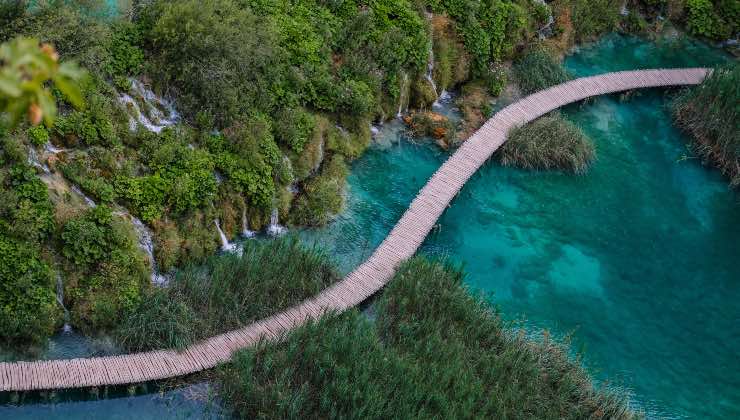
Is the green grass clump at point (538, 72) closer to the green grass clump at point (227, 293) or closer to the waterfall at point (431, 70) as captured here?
the waterfall at point (431, 70)

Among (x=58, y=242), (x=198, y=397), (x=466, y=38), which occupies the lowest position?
(x=198, y=397)

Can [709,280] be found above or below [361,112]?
below

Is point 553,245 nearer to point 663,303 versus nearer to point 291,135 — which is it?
point 663,303

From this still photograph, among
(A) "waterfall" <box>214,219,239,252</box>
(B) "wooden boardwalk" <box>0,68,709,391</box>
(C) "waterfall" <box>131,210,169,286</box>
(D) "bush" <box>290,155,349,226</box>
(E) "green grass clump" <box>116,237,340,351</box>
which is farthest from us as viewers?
(D) "bush" <box>290,155,349,226</box>

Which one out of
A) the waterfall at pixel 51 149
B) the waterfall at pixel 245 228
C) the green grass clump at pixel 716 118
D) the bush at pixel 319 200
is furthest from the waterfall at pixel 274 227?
the green grass clump at pixel 716 118

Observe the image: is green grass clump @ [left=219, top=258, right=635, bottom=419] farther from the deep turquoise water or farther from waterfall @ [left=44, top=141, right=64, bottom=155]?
waterfall @ [left=44, top=141, right=64, bottom=155]

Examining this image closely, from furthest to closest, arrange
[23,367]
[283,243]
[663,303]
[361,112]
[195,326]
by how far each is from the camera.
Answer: [361,112] < [663,303] < [283,243] < [195,326] < [23,367]

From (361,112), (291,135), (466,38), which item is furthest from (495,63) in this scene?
(291,135)

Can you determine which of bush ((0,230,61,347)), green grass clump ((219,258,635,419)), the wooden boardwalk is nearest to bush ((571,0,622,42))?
the wooden boardwalk
